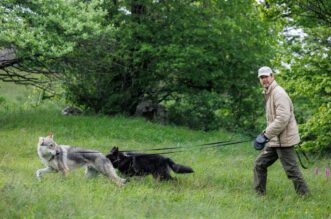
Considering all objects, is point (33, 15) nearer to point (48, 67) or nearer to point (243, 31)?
point (48, 67)

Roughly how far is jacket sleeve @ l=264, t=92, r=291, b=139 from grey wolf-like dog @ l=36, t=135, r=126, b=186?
9.33 feet

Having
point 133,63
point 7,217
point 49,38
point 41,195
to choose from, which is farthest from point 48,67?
point 7,217

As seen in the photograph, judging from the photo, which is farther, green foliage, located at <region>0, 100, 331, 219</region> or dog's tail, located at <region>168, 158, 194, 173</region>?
dog's tail, located at <region>168, 158, 194, 173</region>

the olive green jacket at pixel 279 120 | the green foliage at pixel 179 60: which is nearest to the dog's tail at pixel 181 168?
the olive green jacket at pixel 279 120

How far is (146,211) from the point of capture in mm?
7477

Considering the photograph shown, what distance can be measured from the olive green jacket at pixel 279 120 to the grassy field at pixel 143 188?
1096mm

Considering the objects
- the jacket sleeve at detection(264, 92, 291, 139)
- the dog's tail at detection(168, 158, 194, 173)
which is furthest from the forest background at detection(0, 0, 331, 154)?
the dog's tail at detection(168, 158, 194, 173)

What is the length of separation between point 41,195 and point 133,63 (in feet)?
44.4

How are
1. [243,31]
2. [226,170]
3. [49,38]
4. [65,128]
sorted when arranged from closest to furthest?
[226,170] < [49,38] < [65,128] < [243,31]

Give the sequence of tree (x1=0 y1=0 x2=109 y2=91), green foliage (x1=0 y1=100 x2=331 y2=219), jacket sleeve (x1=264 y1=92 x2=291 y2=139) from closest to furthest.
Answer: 1. green foliage (x1=0 y1=100 x2=331 y2=219)
2. jacket sleeve (x1=264 y1=92 x2=291 y2=139)
3. tree (x1=0 y1=0 x2=109 y2=91)

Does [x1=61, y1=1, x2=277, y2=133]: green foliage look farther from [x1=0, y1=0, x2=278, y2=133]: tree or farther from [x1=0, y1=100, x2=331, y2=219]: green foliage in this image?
[x1=0, y1=100, x2=331, y2=219]: green foliage

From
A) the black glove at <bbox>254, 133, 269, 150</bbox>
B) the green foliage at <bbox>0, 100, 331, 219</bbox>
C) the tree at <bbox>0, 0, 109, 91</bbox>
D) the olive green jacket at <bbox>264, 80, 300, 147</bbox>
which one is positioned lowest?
the green foliage at <bbox>0, 100, 331, 219</bbox>

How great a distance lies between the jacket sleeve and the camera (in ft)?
29.7

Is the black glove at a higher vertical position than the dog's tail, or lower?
higher
